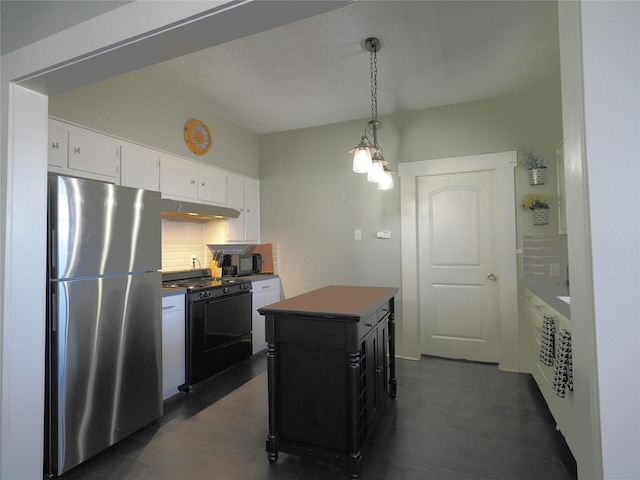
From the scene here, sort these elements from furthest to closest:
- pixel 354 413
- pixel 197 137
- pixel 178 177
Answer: pixel 197 137 < pixel 178 177 < pixel 354 413

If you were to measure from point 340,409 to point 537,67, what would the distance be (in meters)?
3.16

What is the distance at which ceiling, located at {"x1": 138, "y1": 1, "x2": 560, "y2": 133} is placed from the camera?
7.30ft

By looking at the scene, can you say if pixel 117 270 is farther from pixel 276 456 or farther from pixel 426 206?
pixel 426 206

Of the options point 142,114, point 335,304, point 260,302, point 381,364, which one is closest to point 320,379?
point 335,304

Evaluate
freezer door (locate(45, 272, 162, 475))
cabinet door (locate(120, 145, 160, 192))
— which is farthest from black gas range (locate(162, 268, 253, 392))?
cabinet door (locate(120, 145, 160, 192))

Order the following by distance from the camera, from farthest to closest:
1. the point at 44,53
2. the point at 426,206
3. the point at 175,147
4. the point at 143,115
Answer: the point at 426,206, the point at 175,147, the point at 143,115, the point at 44,53

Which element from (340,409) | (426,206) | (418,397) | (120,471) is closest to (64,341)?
(120,471)

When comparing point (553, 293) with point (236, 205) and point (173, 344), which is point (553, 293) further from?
point (236, 205)

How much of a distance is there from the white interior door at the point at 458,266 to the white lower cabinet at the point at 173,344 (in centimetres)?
251

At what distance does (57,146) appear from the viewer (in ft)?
7.76

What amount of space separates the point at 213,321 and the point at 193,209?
3.52 ft

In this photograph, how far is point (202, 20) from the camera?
3.58 ft

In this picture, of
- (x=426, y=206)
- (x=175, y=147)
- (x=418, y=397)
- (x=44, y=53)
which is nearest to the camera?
(x=44, y=53)

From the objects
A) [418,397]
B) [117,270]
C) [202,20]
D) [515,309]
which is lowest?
[418,397]
